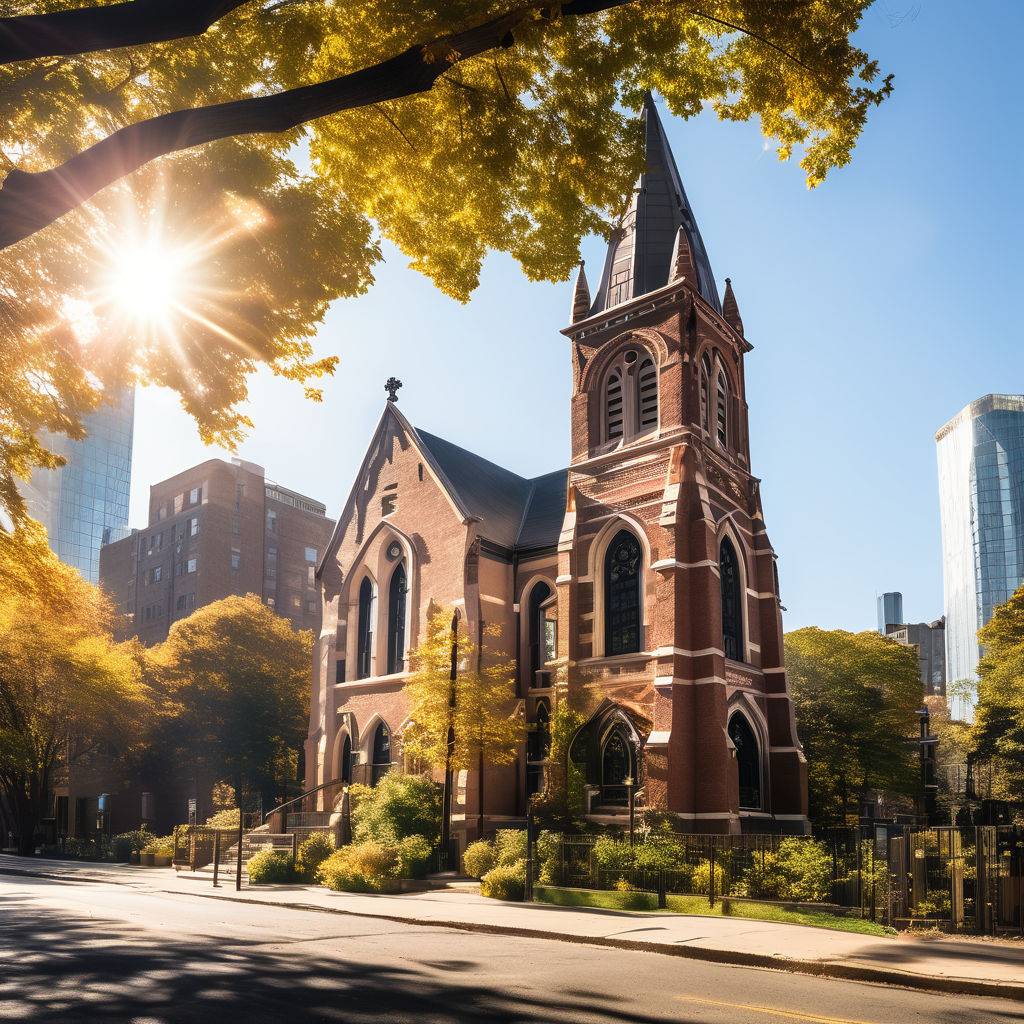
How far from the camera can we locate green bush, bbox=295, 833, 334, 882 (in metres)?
24.8

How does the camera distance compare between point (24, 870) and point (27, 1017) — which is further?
point (24, 870)

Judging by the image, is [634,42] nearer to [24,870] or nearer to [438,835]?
[438,835]

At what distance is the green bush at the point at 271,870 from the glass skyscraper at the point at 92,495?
457 ft

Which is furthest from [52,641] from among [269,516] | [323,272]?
[269,516]

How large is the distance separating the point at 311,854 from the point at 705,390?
62.5 feet

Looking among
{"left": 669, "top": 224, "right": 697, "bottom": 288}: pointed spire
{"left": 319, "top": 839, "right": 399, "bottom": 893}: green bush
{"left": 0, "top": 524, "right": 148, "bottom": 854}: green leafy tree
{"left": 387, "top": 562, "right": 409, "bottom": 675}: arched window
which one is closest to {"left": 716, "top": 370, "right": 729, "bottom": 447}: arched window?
{"left": 669, "top": 224, "right": 697, "bottom": 288}: pointed spire

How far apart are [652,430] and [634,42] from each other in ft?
72.0

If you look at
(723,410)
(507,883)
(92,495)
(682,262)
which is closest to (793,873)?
(507,883)

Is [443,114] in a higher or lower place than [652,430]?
lower

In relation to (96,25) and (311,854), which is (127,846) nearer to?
(311,854)

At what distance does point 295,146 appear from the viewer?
1047cm

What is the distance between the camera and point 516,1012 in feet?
24.6

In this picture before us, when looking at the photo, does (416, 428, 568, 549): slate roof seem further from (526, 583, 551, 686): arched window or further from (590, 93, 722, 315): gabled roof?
(590, 93, 722, 315): gabled roof

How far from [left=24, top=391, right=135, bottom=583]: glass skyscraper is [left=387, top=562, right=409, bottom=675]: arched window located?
Answer: 131226 mm
